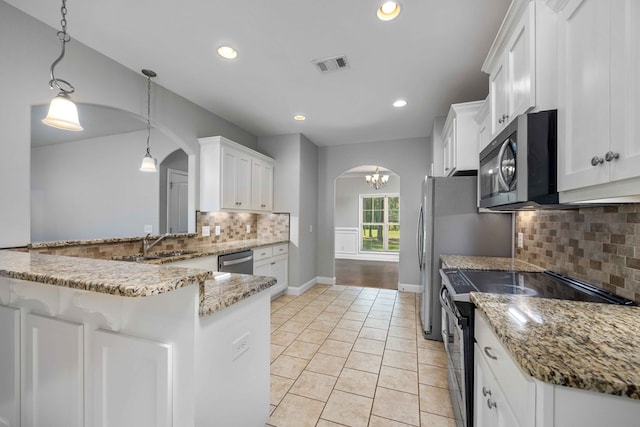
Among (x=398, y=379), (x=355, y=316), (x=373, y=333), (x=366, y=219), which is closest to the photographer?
(x=398, y=379)

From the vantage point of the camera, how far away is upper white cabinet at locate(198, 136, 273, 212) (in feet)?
11.0

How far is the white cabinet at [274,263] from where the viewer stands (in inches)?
143

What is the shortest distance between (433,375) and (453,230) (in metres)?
1.31

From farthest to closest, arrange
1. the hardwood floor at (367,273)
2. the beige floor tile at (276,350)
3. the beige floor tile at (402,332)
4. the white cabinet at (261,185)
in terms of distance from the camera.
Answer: the hardwood floor at (367,273) < the white cabinet at (261,185) < the beige floor tile at (402,332) < the beige floor tile at (276,350)

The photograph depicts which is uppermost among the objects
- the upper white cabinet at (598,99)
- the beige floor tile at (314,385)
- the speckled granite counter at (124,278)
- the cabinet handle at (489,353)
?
the upper white cabinet at (598,99)

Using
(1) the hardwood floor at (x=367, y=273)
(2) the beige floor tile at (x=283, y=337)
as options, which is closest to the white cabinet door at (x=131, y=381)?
(2) the beige floor tile at (x=283, y=337)

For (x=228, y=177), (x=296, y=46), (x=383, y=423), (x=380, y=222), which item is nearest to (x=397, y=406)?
(x=383, y=423)

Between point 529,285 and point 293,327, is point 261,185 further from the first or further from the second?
point 529,285

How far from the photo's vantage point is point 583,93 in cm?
99

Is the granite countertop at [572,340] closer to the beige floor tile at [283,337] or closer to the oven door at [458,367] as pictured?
the oven door at [458,367]

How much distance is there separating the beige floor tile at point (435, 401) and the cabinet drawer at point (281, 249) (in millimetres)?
Answer: 2614

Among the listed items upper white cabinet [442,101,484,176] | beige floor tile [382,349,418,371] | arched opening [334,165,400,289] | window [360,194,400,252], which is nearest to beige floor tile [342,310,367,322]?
beige floor tile [382,349,418,371]

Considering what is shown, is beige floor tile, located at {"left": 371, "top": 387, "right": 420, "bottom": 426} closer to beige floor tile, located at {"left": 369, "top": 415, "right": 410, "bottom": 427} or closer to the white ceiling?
beige floor tile, located at {"left": 369, "top": 415, "right": 410, "bottom": 427}

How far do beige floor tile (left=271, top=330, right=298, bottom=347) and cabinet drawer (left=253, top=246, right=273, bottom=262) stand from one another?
105 centimetres
